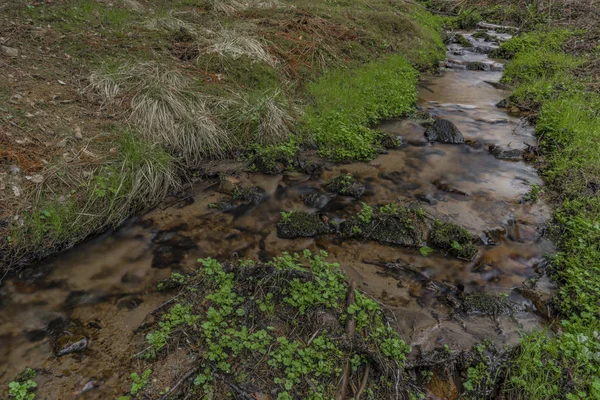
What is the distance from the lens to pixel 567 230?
16.5 ft

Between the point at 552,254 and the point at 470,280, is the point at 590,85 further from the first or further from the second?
the point at 470,280

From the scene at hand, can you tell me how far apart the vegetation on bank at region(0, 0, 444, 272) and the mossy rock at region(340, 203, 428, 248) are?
5.91 feet

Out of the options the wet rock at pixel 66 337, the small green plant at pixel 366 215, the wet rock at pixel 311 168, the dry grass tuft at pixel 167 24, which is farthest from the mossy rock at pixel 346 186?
the dry grass tuft at pixel 167 24

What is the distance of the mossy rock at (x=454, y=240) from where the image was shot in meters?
4.63

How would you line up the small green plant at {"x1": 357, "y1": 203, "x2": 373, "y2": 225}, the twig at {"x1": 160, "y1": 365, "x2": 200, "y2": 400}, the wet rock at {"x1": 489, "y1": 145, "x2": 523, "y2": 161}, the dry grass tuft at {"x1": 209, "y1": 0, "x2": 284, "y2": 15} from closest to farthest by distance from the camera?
the twig at {"x1": 160, "y1": 365, "x2": 200, "y2": 400}
the small green plant at {"x1": 357, "y1": 203, "x2": 373, "y2": 225}
the wet rock at {"x1": 489, "y1": 145, "x2": 523, "y2": 161}
the dry grass tuft at {"x1": 209, "y1": 0, "x2": 284, "y2": 15}

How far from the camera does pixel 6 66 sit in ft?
18.6

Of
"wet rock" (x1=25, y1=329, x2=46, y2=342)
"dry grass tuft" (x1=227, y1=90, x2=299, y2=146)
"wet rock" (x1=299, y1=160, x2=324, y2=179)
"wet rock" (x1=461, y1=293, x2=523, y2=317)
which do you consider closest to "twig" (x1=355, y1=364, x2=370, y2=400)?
"wet rock" (x1=461, y1=293, x2=523, y2=317)

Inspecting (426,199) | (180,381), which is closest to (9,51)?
(180,381)

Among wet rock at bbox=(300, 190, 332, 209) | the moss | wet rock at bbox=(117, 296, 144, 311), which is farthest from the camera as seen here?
the moss

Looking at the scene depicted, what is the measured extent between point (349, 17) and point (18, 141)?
10.1m

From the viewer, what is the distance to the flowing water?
11.0 feet

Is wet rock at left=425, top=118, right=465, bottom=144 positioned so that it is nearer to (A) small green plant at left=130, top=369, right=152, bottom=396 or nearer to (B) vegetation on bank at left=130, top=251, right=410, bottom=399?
(B) vegetation on bank at left=130, top=251, right=410, bottom=399

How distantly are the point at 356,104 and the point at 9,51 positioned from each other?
20.5ft

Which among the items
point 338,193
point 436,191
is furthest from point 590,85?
point 338,193
